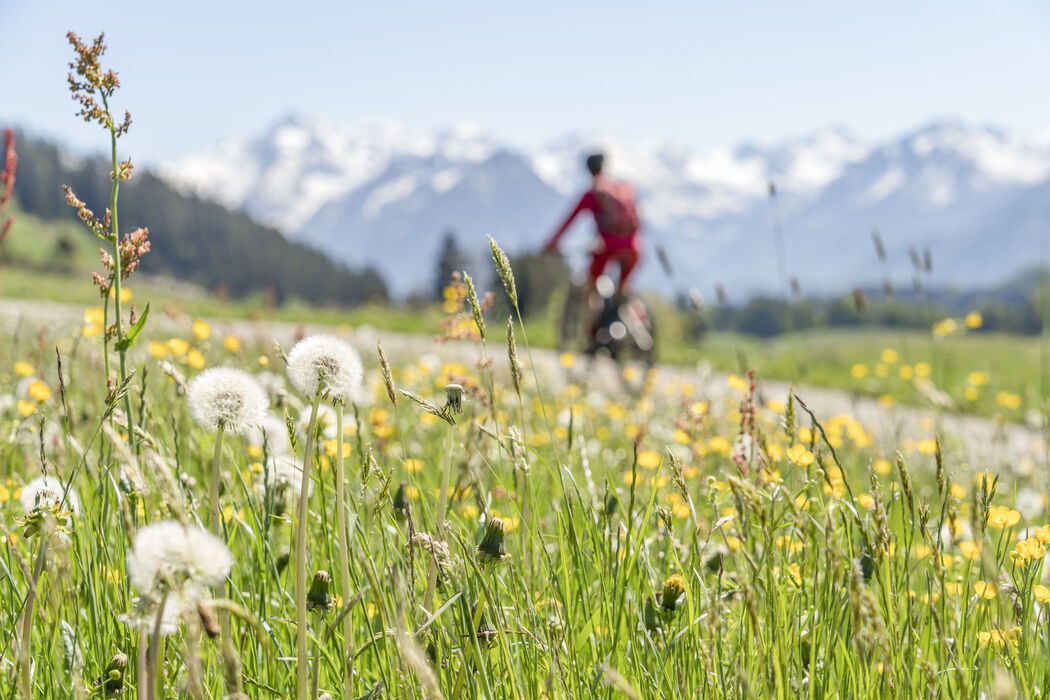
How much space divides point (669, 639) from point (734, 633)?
0.35 metres

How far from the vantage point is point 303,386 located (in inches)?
46.3

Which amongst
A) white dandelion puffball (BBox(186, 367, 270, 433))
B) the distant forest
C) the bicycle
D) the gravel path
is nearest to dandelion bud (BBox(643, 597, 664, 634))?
white dandelion puffball (BBox(186, 367, 270, 433))

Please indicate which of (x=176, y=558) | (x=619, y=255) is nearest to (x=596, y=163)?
(x=619, y=255)

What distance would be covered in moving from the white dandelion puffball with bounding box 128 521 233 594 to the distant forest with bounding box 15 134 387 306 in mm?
92621

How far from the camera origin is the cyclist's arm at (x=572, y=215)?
9.65 metres

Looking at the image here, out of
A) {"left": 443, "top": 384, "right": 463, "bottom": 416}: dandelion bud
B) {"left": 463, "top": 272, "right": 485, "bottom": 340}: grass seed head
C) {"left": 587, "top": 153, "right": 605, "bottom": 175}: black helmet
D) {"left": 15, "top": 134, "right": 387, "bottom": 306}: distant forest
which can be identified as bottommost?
{"left": 443, "top": 384, "right": 463, "bottom": 416}: dandelion bud

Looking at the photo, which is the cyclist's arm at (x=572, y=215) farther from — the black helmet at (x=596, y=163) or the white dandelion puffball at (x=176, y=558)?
the white dandelion puffball at (x=176, y=558)

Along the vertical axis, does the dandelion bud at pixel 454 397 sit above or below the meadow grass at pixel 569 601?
above

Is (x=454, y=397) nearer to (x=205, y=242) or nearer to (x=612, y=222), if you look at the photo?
(x=612, y=222)

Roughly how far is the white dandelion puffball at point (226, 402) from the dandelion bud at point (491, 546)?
1.28 feet

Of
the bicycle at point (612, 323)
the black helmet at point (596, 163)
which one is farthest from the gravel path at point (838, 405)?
the black helmet at point (596, 163)

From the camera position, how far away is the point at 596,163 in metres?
9.96

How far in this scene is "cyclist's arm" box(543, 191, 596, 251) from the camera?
9648 mm

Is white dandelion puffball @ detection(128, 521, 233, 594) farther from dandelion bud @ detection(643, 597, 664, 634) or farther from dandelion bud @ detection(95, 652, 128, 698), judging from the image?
dandelion bud @ detection(643, 597, 664, 634)
